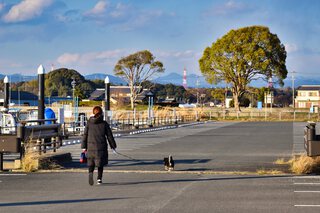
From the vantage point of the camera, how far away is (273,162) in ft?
54.2

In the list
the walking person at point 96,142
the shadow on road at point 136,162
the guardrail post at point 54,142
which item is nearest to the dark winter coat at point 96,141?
the walking person at point 96,142

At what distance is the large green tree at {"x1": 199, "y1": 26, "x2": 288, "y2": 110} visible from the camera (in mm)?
72625

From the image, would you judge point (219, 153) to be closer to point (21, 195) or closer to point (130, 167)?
point (130, 167)

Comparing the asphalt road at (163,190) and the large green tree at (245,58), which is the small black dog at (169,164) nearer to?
the asphalt road at (163,190)

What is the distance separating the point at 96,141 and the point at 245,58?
205 ft

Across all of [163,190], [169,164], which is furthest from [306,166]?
[163,190]

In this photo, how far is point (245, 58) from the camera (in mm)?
72188

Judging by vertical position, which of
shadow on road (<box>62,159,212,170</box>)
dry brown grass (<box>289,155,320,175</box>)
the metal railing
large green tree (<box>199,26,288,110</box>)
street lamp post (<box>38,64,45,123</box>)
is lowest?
shadow on road (<box>62,159,212,170</box>)

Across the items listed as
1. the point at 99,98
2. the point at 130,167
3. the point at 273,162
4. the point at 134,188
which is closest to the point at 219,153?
the point at 273,162

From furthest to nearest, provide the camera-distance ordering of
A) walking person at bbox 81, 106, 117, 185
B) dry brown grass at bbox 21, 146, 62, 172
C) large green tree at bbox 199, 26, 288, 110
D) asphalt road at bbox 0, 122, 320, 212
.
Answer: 1. large green tree at bbox 199, 26, 288, 110
2. dry brown grass at bbox 21, 146, 62, 172
3. walking person at bbox 81, 106, 117, 185
4. asphalt road at bbox 0, 122, 320, 212

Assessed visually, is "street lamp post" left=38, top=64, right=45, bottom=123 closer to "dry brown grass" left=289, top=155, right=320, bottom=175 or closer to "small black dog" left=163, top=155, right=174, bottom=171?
"small black dog" left=163, top=155, right=174, bottom=171

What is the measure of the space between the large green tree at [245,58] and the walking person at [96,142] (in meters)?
62.0

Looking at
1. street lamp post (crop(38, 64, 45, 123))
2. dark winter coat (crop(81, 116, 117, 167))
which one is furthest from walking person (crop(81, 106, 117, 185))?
street lamp post (crop(38, 64, 45, 123))

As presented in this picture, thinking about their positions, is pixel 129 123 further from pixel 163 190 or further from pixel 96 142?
pixel 163 190
